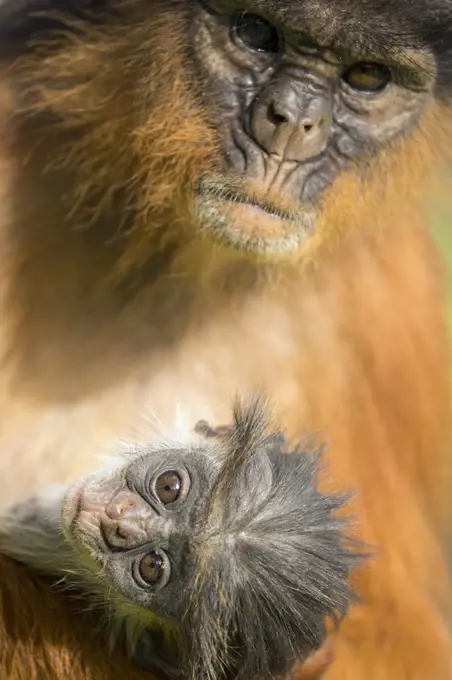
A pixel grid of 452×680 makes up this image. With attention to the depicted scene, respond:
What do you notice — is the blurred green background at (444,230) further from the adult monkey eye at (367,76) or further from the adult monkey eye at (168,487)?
the adult monkey eye at (168,487)

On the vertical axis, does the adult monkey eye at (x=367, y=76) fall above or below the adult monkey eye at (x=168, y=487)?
above

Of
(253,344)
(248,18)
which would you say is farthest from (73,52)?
(253,344)

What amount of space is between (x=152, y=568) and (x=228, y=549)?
0.11 m

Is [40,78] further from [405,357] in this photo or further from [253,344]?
[405,357]

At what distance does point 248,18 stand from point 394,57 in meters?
0.20

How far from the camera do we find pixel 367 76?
1.37 m

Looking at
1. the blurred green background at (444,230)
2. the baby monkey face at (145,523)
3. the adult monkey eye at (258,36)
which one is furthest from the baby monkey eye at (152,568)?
the blurred green background at (444,230)

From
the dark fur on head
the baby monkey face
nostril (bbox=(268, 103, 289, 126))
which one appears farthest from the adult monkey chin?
the dark fur on head

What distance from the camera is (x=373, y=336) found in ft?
6.06

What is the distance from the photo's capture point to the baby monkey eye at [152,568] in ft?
4.06

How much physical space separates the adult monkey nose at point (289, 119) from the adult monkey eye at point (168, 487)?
1.43 ft

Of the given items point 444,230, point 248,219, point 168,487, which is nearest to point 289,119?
point 248,219

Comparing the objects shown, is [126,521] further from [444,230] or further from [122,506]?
[444,230]

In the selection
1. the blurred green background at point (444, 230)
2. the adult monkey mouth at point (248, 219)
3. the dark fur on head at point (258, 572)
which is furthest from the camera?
the blurred green background at point (444, 230)
